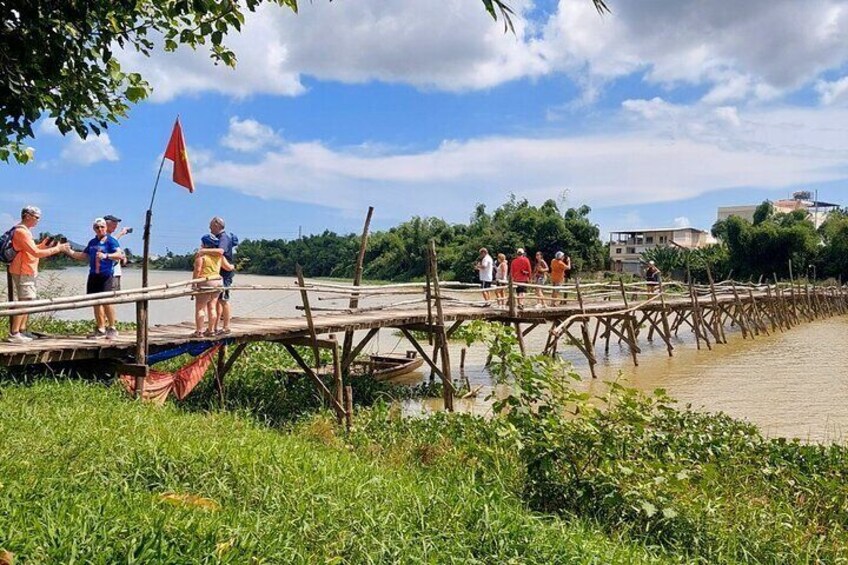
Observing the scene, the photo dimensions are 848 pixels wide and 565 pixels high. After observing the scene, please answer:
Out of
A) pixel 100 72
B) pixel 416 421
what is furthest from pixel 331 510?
pixel 416 421

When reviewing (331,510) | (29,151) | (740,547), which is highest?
(29,151)

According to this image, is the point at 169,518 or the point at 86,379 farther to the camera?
the point at 86,379

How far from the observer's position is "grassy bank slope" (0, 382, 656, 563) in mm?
2982

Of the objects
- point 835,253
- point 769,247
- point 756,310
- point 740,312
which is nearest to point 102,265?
point 740,312

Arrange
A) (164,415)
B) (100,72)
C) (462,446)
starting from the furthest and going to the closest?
1. (462,446)
2. (164,415)
3. (100,72)

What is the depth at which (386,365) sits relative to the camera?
42.3ft

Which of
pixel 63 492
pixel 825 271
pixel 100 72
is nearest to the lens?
pixel 63 492

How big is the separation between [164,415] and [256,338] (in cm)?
248

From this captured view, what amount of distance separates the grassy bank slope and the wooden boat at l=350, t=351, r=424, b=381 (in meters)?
6.39

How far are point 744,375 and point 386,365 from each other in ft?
26.4

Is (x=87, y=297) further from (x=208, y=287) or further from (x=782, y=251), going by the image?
(x=782, y=251)

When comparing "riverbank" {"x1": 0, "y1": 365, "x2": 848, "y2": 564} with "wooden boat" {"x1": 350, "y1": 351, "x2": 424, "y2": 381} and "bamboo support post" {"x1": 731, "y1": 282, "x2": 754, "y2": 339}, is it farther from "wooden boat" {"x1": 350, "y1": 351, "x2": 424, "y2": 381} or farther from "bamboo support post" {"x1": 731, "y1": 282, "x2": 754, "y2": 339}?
"bamboo support post" {"x1": 731, "y1": 282, "x2": 754, "y2": 339}

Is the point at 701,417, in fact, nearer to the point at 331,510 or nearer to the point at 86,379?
the point at 331,510

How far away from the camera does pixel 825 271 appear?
45188 millimetres
